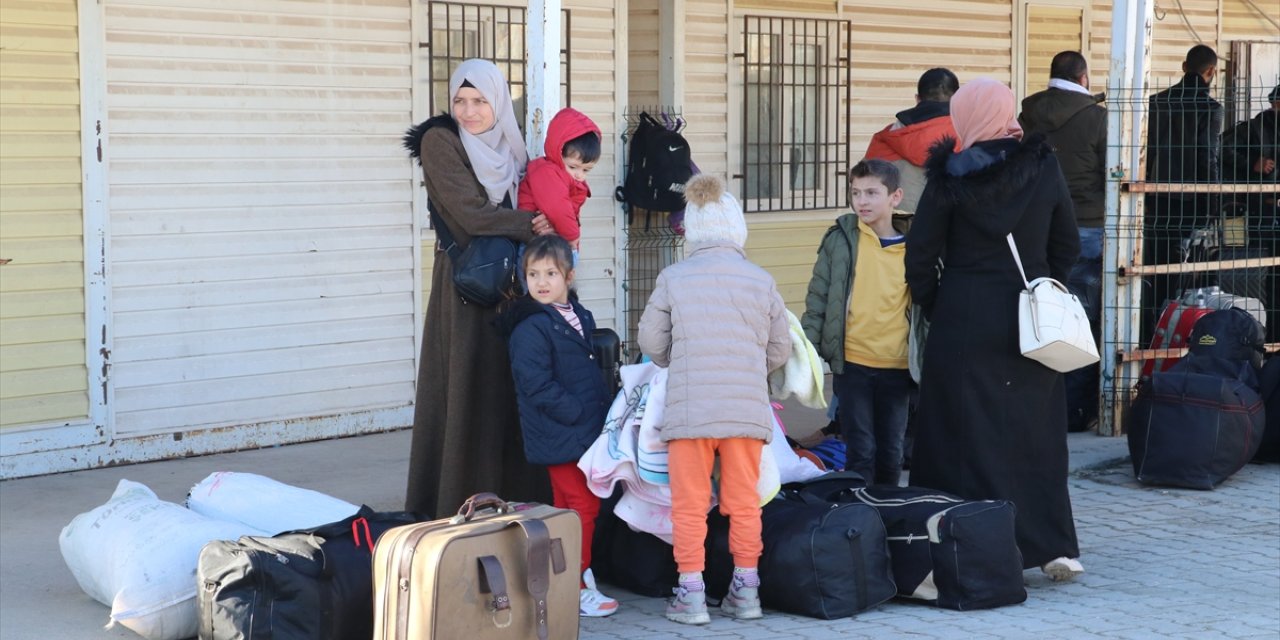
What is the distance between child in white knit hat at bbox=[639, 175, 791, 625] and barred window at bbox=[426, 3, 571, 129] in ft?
11.8

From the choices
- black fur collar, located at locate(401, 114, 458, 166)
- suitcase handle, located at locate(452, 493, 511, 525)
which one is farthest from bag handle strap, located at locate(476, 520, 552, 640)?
black fur collar, located at locate(401, 114, 458, 166)

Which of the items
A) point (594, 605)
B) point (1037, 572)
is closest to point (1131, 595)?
point (1037, 572)

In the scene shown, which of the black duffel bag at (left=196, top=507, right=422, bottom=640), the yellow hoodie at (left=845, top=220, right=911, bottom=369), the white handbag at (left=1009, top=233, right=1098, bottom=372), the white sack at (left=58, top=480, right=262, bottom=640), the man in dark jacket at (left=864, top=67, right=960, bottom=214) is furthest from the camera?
the man in dark jacket at (left=864, top=67, right=960, bottom=214)

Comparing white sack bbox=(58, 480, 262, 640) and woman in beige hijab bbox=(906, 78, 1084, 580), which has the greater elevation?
woman in beige hijab bbox=(906, 78, 1084, 580)

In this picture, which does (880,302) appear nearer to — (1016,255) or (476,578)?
(1016,255)

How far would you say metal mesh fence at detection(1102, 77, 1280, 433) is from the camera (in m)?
8.57

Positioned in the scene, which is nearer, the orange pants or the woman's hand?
the orange pants

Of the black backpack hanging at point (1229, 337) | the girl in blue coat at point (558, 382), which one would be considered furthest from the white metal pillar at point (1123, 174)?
the girl in blue coat at point (558, 382)

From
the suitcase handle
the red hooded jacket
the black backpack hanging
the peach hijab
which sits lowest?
the suitcase handle

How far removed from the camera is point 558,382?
5.46 meters

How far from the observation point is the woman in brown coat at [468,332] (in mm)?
5734

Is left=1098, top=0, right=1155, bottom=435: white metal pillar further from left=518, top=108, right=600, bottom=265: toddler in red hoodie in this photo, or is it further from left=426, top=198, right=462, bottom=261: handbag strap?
left=426, top=198, right=462, bottom=261: handbag strap

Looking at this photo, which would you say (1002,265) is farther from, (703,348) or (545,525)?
(545,525)

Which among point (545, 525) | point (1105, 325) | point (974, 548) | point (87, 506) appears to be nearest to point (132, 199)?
point (87, 506)
